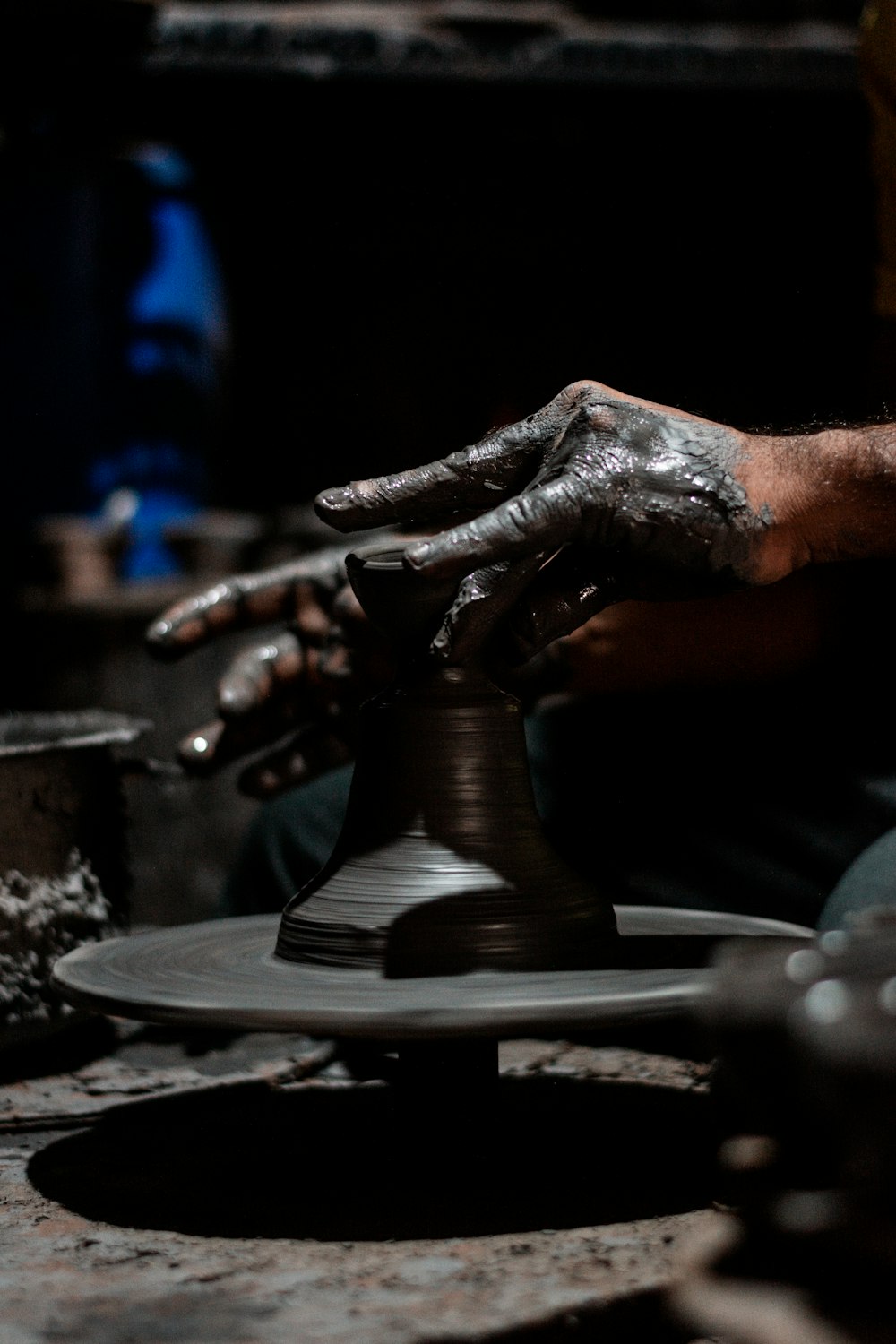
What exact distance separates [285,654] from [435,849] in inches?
30.4

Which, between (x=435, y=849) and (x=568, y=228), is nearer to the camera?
(x=435, y=849)

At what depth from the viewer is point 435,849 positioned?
134 centimetres

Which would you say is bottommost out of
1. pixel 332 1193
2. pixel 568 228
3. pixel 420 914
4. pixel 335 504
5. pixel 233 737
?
pixel 332 1193

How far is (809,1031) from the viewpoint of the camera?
2.26 feet

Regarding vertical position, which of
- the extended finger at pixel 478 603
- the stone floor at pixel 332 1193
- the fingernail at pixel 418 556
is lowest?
the stone floor at pixel 332 1193

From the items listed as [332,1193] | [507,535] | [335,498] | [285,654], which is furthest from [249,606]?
[332,1193]

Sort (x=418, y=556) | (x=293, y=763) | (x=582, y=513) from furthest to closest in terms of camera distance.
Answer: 1. (x=293, y=763)
2. (x=582, y=513)
3. (x=418, y=556)

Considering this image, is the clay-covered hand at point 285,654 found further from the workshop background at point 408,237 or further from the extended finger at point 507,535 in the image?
the workshop background at point 408,237

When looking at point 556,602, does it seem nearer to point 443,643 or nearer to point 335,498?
point 443,643

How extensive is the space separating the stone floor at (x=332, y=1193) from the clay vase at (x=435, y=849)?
0.49 feet

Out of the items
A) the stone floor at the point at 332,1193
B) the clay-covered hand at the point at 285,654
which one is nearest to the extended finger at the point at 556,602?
the stone floor at the point at 332,1193

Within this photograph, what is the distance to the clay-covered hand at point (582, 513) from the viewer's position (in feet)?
4.31

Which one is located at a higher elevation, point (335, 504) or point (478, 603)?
point (335, 504)

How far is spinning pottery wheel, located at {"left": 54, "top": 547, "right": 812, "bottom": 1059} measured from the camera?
122 cm
